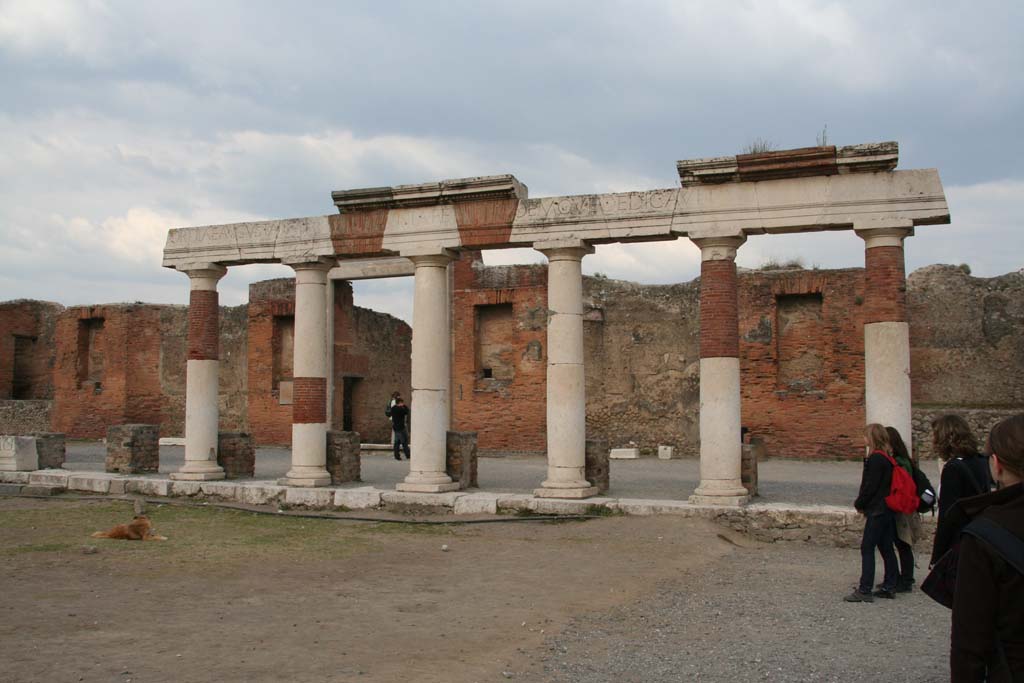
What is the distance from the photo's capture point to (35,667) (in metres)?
5.26

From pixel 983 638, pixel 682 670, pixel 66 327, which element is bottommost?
pixel 682 670

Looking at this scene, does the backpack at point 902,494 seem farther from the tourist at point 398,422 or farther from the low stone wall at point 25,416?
the low stone wall at point 25,416

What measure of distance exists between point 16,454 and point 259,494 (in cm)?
530

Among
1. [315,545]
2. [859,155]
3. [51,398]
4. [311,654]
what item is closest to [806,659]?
[311,654]

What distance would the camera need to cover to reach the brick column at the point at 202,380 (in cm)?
1394

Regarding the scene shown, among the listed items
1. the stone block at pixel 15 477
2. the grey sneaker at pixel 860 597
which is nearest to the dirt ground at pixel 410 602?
the grey sneaker at pixel 860 597

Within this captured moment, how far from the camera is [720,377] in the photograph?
36.2 feet

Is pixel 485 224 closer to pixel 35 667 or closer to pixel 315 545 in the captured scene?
pixel 315 545

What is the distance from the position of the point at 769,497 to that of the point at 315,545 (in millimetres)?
5968

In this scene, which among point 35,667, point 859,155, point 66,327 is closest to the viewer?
point 35,667

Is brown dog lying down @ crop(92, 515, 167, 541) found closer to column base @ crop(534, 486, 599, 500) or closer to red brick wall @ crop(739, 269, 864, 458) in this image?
column base @ crop(534, 486, 599, 500)

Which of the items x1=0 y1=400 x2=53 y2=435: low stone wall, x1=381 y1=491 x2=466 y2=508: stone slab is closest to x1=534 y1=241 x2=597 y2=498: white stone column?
x1=381 y1=491 x2=466 y2=508: stone slab

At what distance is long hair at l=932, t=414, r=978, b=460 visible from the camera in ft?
18.1

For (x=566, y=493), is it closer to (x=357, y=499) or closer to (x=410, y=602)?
(x=357, y=499)
